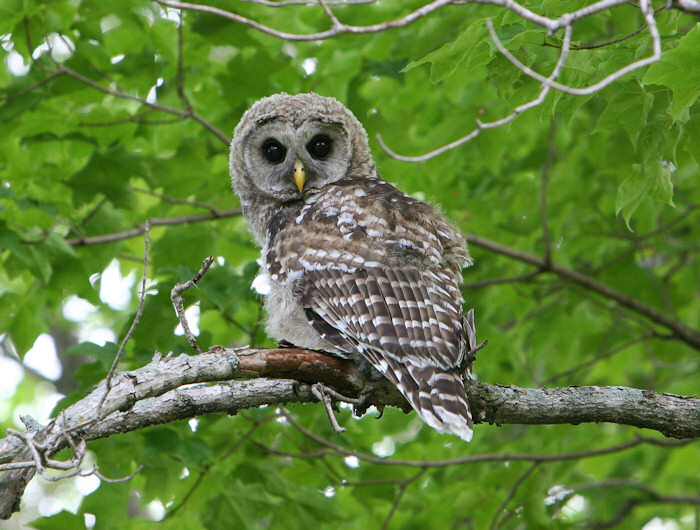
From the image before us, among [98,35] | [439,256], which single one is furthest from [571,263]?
[98,35]

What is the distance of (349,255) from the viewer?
134 inches

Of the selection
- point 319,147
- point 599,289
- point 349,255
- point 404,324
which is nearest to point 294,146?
point 319,147

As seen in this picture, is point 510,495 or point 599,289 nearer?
point 510,495

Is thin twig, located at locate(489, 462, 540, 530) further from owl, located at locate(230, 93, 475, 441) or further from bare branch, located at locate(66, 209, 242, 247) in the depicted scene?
bare branch, located at locate(66, 209, 242, 247)

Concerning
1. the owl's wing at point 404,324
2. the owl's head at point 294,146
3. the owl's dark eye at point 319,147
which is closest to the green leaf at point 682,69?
the owl's wing at point 404,324

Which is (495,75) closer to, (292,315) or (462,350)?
(462,350)

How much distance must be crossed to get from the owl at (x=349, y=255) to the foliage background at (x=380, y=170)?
32 cm

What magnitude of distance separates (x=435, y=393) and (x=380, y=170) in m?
2.59

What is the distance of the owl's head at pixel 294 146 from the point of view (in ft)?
14.5

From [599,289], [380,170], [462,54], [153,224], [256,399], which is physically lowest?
[599,289]

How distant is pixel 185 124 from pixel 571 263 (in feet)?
10.3

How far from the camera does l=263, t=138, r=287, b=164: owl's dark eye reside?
459 cm

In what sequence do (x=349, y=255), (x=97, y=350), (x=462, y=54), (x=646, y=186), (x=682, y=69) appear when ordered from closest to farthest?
1. (x=682, y=69)
2. (x=462, y=54)
3. (x=646, y=186)
4. (x=349, y=255)
5. (x=97, y=350)

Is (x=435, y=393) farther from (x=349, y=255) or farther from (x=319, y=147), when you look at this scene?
(x=319, y=147)
